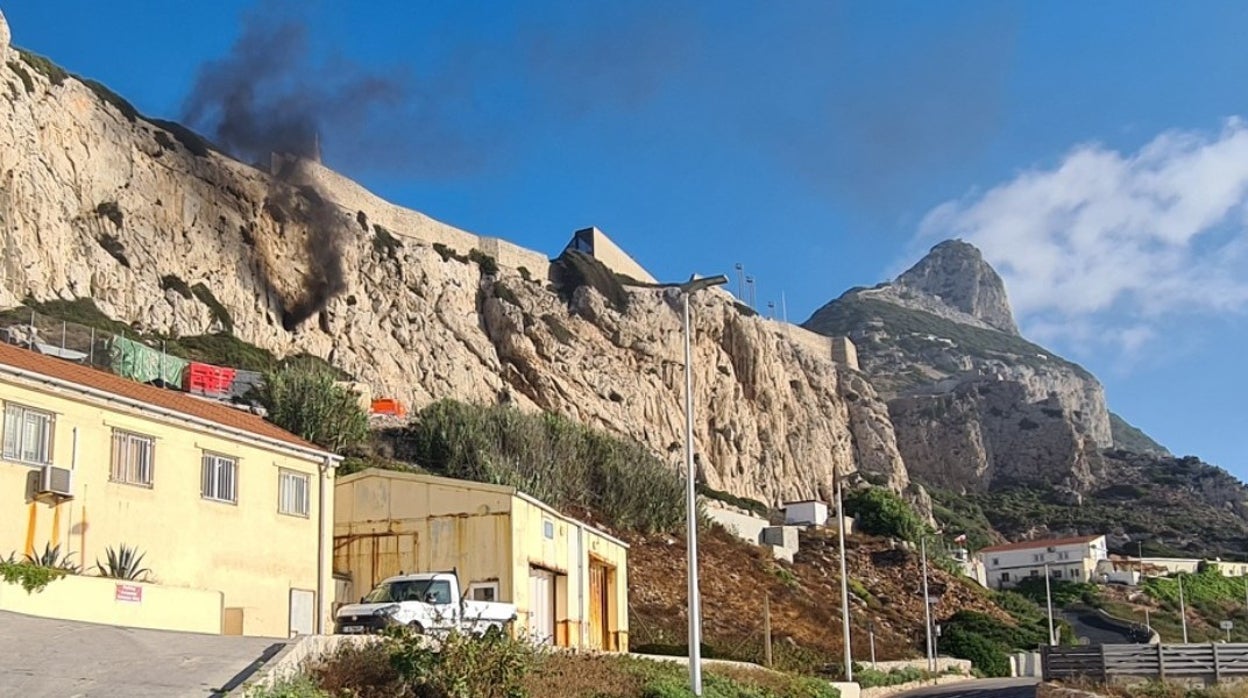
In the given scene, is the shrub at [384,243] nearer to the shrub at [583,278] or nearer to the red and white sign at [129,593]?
the shrub at [583,278]

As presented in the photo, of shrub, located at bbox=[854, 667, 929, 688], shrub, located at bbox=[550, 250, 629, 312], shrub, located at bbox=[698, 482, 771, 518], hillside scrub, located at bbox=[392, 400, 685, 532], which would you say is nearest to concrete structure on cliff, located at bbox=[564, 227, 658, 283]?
shrub, located at bbox=[550, 250, 629, 312]

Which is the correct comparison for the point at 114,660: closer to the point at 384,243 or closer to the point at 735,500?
the point at 384,243

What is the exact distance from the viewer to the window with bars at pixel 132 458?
2397 centimetres

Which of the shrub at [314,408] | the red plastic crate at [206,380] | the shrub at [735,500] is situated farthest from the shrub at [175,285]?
the shrub at [735,500]

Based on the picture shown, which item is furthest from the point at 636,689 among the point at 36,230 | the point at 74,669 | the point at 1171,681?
the point at 36,230

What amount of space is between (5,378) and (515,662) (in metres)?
10.8

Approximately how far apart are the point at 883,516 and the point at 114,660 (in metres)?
77.1

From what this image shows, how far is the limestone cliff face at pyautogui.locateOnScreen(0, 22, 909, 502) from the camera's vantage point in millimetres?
60219

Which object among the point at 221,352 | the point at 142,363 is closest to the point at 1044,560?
the point at 221,352

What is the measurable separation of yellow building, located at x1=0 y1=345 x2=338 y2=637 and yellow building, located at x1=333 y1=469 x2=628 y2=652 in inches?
70.4

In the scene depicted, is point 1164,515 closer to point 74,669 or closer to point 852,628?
point 852,628

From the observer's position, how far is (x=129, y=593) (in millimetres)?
21188

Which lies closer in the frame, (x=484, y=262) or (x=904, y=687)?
(x=904, y=687)

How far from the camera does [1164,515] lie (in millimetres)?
142875
